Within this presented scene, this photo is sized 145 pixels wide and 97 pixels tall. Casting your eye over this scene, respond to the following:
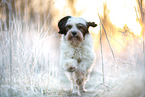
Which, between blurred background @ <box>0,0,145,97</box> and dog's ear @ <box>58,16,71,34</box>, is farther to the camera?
dog's ear @ <box>58,16,71,34</box>

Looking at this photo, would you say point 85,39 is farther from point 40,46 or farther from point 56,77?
point 56,77

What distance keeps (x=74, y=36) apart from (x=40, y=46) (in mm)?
922

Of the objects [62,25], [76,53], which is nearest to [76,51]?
[76,53]

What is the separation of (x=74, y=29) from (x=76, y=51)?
48 cm

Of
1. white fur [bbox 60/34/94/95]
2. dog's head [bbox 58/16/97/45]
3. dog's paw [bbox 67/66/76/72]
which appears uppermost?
dog's head [bbox 58/16/97/45]

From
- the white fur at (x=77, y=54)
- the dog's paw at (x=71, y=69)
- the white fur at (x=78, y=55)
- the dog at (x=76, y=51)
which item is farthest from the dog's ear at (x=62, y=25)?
the dog's paw at (x=71, y=69)

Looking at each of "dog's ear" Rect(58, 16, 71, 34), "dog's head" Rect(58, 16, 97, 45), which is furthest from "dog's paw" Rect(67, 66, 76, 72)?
"dog's ear" Rect(58, 16, 71, 34)

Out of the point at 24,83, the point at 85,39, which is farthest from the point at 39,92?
the point at 85,39

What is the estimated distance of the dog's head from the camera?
319 cm

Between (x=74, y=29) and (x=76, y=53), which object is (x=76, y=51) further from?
(x=74, y=29)

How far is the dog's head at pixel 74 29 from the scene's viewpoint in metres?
3.19

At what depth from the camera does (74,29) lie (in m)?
3.25

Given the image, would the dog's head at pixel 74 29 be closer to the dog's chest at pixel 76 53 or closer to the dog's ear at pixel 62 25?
the dog's ear at pixel 62 25

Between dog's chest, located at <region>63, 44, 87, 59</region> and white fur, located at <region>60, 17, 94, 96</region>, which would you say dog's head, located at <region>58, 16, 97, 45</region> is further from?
dog's chest, located at <region>63, 44, 87, 59</region>
